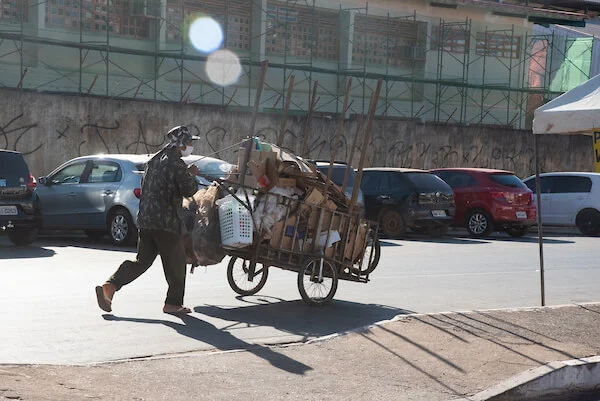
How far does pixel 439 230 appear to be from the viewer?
2139 centimetres

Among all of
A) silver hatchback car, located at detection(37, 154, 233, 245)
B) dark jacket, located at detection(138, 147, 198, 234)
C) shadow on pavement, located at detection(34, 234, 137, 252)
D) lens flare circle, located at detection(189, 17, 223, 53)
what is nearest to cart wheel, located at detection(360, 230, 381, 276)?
dark jacket, located at detection(138, 147, 198, 234)

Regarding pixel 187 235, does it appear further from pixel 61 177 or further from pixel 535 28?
pixel 535 28

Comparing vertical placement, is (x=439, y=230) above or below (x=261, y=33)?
below

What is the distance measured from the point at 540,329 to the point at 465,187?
13.7 metres

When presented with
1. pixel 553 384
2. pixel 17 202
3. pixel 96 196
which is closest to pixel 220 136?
pixel 96 196

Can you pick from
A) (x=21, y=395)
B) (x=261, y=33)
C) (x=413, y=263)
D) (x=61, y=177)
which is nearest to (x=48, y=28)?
(x=261, y=33)

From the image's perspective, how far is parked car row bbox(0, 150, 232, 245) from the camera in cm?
1538

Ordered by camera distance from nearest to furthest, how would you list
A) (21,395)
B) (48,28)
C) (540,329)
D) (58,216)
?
(21,395) < (540,329) < (58,216) < (48,28)

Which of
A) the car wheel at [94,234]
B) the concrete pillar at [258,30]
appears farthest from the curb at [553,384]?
the concrete pillar at [258,30]

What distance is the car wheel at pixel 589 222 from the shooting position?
23609mm

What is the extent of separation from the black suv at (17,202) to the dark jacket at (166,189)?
6.67m

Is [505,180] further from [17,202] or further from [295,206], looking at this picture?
[295,206]

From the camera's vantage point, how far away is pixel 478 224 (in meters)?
22.0

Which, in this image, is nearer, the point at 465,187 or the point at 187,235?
the point at 187,235
